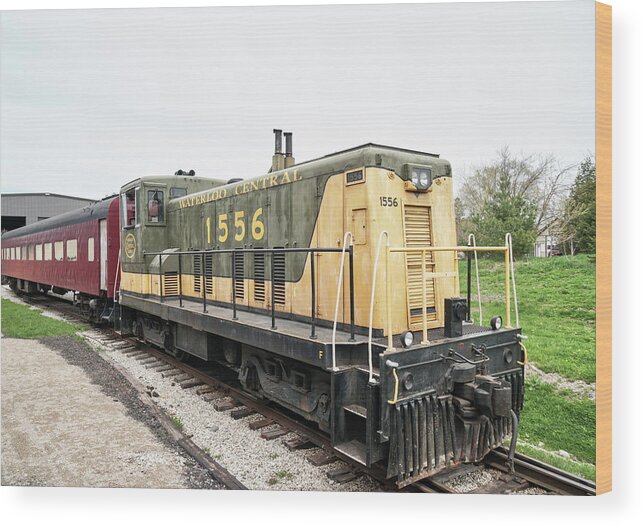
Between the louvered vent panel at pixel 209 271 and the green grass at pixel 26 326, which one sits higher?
the louvered vent panel at pixel 209 271

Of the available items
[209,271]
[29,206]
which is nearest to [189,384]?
[209,271]

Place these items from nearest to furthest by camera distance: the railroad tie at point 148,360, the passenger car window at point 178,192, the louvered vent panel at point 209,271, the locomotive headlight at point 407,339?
1. the locomotive headlight at point 407,339
2. the louvered vent panel at point 209,271
3. the railroad tie at point 148,360
4. the passenger car window at point 178,192

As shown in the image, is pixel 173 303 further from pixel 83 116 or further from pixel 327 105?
pixel 327 105

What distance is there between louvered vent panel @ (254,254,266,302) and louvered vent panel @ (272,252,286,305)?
0.30m

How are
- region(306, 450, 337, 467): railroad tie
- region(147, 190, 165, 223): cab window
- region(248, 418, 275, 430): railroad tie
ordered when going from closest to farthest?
1. region(306, 450, 337, 467): railroad tie
2. region(248, 418, 275, 430): railroad tie
3. region(147, 190, 165, 223): cab window

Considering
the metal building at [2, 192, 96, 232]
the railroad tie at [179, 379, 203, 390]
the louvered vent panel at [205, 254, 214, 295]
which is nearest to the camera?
the metal building at [2, 192, 96, 232]

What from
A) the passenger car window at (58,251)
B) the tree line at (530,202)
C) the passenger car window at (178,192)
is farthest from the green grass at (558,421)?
the passenger car window at (58,251)

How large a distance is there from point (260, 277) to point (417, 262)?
6.94ft

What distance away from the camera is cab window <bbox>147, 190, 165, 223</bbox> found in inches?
319

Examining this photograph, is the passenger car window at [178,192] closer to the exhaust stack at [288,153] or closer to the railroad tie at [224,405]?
the exhaust stack at [288,153]

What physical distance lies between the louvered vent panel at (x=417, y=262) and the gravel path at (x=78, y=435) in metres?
2.44

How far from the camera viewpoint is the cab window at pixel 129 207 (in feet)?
27.5

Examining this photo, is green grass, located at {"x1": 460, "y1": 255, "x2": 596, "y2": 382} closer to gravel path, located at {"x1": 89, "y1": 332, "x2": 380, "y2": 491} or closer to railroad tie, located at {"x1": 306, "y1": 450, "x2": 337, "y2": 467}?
gravel path, located at {"x1": 89, "y1": 332, "x2": 380, "y2": 491}

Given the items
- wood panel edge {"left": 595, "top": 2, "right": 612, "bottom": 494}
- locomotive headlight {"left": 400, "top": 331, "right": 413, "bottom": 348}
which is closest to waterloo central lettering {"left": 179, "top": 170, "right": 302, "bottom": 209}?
locomotive headlight {"left": 400, "top": 331, "right": 413, "bottom": 348}
